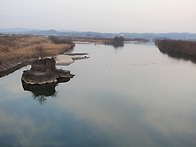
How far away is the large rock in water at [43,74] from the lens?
17359 millimetres

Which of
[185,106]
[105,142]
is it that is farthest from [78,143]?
[185,106]

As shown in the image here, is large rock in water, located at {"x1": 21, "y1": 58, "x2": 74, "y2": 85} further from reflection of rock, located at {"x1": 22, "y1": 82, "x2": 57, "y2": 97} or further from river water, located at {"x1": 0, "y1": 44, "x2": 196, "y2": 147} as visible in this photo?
river water, located at {"x1": 0, "y1": 44, "x2": 196, "y2": 147}

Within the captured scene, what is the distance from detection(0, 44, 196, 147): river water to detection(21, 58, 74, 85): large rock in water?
1.06m

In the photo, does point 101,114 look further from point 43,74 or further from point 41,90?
point 43,74

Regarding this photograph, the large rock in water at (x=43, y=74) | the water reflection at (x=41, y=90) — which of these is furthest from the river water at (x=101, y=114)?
the large rock in water at (x=43, y=74)

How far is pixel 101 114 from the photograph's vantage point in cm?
1158

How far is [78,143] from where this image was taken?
28.7ft

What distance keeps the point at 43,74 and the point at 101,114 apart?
8404 millimetres

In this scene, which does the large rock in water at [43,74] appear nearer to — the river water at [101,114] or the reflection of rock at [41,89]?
the reflection of rock at [41,89]

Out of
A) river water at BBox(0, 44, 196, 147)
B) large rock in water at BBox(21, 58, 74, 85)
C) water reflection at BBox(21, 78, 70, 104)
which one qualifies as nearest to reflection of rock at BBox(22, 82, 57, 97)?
water reflection at BBox(21, 78, 70, 104)

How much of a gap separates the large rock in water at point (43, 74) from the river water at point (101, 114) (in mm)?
1063

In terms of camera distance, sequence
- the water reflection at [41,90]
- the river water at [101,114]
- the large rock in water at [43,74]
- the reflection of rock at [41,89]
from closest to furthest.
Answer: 1. the river water at [101,114]
2. the water reflection at [41,90]
3. the reflection of rock at [41,89]
4. the large rock in water at [43,74]

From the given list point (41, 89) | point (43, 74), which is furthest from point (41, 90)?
point (43, 74)

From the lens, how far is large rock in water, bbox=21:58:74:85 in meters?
17.4
